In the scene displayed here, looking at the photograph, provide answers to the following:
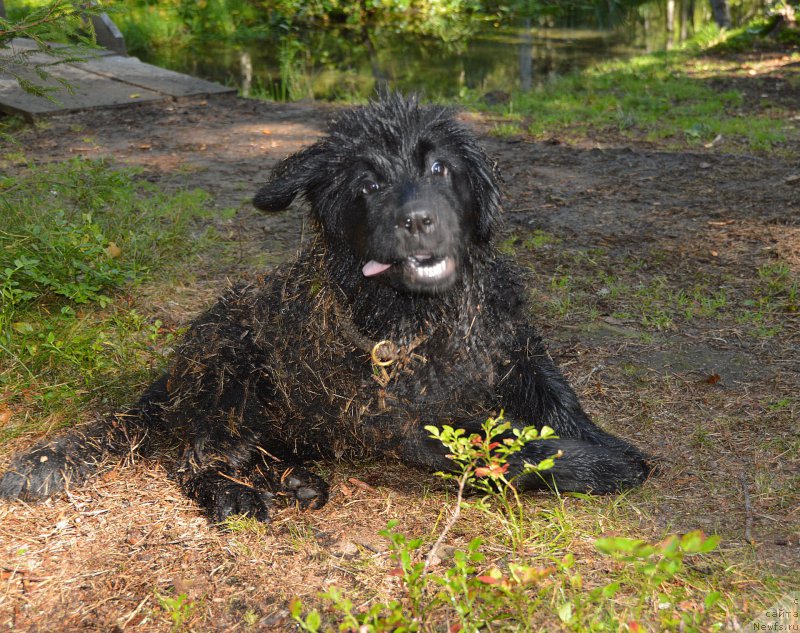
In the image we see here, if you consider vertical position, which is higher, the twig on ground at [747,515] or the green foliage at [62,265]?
the green foliage at [62,265]

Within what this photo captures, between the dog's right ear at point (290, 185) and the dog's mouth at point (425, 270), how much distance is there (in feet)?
2.06

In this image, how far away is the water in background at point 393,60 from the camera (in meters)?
13.4

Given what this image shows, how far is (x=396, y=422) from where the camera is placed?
3627 mm

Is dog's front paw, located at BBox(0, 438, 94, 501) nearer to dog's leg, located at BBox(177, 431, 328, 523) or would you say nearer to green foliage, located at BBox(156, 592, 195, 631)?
dog's leg, located at BBox(177, 431, 328, 523)

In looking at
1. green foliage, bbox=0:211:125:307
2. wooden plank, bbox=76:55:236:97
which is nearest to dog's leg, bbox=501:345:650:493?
green foliage, bbox=0:211:125:307

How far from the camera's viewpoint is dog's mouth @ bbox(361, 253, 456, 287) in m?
3.25

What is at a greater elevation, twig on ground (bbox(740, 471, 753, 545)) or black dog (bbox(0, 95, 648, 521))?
black dog (bbox(0, 95, 648, 521))

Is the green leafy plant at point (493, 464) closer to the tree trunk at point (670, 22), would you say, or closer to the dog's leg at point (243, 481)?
the dog's leg at point (243, 481)

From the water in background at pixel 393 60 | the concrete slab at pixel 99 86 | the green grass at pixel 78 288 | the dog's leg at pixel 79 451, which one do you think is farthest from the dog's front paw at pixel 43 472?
the water in background at pixel 393 60


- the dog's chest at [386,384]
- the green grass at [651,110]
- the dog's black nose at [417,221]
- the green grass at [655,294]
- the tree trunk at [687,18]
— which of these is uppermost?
the tree trunk at [687,18]

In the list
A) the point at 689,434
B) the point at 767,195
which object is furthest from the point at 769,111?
the point at 689,434

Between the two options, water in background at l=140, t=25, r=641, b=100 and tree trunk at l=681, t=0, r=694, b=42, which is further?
tree trunk at l=681, t=0, r=694, b=42

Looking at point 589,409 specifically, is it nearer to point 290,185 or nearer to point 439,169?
point 439,169

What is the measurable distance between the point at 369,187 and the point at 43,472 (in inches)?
78.3
